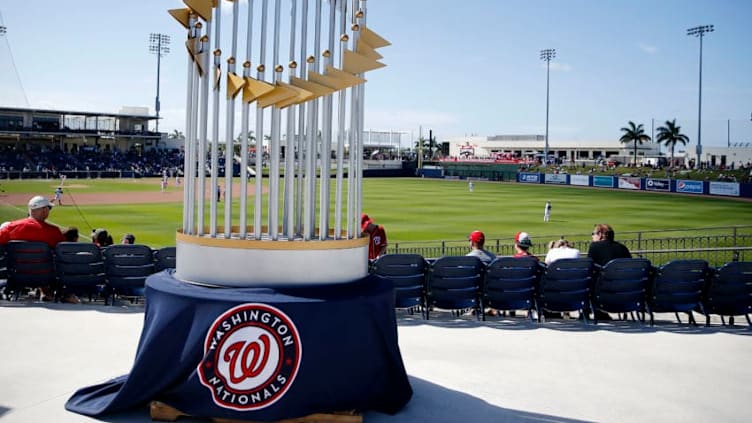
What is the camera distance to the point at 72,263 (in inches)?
332

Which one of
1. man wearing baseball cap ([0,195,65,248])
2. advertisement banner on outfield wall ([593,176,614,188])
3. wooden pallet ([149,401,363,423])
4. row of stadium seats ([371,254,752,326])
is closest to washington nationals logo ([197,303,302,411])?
wooden pallet ([149,401,363,423])

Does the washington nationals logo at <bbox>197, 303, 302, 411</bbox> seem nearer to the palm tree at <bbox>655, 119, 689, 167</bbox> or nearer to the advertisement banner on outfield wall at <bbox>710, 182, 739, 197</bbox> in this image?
the advertisement banner on outfield wall at <bbox>710, 182, 739, 197</bbox>

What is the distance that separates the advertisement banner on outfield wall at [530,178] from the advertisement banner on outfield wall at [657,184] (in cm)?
1499

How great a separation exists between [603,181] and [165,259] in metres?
66.9

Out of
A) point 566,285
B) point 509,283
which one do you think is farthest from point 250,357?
point 566,285

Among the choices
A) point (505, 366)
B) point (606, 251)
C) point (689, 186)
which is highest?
point (689, 186)

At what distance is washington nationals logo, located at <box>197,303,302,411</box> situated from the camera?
4.64 meters

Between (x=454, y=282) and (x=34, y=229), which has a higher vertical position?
(x=34, y=229)

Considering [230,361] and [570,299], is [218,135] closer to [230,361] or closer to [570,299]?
[230,361]

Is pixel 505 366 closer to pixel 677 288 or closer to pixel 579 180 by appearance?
pixel 677 288

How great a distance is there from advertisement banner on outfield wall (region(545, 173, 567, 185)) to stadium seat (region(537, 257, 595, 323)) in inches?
2698

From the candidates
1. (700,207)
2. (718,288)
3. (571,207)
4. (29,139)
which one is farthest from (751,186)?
(29,139)

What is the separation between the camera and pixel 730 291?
816 cm

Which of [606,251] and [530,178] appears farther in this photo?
[530,178]
